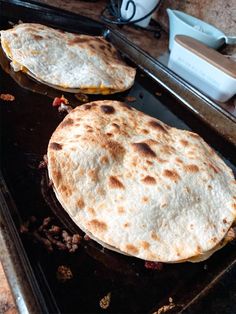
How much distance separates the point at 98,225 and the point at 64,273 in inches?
6.2

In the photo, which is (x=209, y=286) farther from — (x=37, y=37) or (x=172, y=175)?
(x=37, y=37)

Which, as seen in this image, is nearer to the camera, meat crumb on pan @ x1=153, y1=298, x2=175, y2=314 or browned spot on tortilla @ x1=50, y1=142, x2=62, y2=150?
meat crumb on pan @ x1=153, y1=298, x2=175, y2=314


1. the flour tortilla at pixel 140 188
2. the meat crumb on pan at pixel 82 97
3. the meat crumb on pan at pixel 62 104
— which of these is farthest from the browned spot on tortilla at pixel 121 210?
the meat crumb on pan at pixel 82 97

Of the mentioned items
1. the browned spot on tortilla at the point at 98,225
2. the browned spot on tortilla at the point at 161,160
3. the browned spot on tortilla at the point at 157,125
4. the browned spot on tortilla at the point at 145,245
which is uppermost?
the browned spot on tortilla at the point at 157,125

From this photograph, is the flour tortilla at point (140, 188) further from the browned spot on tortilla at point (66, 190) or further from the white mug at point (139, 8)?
the white mug at point (139, 8)

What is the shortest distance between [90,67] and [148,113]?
35 centimetres

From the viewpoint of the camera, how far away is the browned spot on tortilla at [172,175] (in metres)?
1.14

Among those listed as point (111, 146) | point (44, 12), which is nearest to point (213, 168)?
point (111, 146)

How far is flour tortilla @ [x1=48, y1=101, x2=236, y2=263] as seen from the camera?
1.00 meters

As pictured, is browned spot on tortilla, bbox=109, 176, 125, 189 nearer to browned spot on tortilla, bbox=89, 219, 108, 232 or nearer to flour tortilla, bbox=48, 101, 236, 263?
flour tortilla, bbox=48, 101, 236, 263

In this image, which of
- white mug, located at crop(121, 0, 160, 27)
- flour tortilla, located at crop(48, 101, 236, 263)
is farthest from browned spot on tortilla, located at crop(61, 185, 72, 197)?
white mug, located at crop(121, 0, 160, 27)

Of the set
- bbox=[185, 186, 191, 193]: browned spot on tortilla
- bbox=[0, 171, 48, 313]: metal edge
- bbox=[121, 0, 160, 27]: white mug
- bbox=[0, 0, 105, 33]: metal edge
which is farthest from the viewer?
bbox=[121, 0, 160, 27]: white mug

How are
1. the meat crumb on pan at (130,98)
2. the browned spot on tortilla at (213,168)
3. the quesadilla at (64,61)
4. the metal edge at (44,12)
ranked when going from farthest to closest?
the metal edge at (44,12) → the meat crumb on pan at (130,98) → the quesadilla at (64,61) → the browned spot on tortilla at (213,168)

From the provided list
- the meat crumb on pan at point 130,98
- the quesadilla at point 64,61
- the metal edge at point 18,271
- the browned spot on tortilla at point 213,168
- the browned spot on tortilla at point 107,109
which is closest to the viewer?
the metal edge at point 18,271
